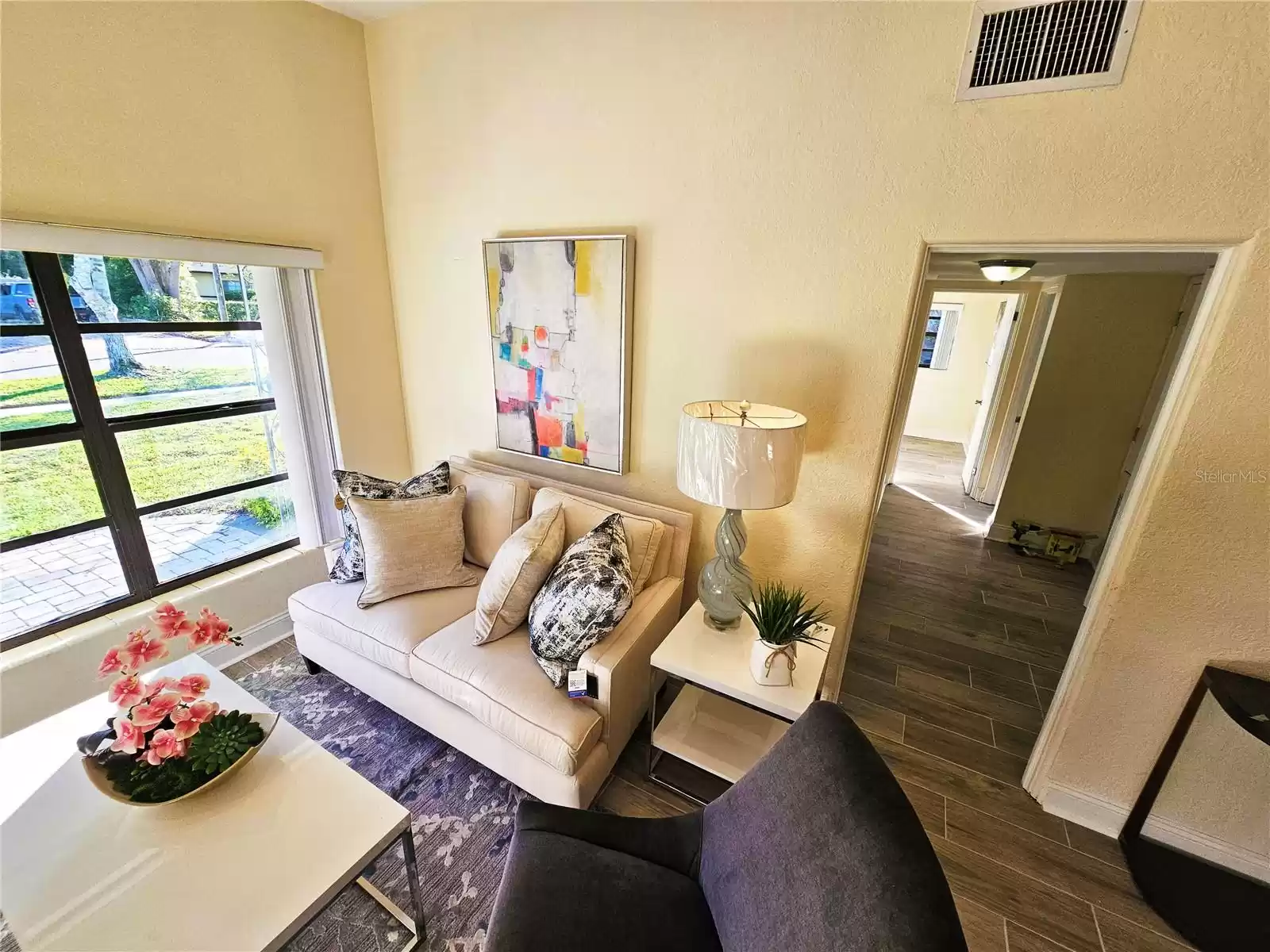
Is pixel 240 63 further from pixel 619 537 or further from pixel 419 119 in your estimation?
pixel 619 537

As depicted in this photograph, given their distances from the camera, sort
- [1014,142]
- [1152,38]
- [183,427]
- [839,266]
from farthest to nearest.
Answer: [183,427] → [839,266] → [1014,142] → [1152,38]

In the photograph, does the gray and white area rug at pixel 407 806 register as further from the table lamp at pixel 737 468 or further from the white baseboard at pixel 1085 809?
the white baseboard at pixel 1085 809

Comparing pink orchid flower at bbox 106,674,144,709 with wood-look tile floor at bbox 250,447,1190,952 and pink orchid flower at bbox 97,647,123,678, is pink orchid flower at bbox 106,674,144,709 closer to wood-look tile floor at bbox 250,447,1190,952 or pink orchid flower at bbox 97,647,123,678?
pink orchid flower at bbox 97,647,123,678

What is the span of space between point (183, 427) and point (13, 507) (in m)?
0.62

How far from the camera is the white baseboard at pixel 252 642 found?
98.4 inches

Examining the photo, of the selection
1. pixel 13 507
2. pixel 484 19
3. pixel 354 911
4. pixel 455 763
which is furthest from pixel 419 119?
pixel 354 911

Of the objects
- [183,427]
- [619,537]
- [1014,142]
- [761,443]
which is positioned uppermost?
[1014,142]

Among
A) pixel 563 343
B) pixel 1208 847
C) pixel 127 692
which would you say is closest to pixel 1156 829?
pixel 1208 847

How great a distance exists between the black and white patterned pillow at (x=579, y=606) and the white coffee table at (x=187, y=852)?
601mm

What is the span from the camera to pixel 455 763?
78.7 inches

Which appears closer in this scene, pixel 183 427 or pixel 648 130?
pixel 648 130

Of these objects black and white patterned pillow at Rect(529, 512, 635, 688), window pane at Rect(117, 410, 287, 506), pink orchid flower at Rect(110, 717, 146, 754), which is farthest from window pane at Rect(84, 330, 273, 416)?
black and white patterned pillow at Rect(529, 512, 635, 688)

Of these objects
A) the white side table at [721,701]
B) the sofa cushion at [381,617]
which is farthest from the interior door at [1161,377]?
the sofa cushion at [381,617]
